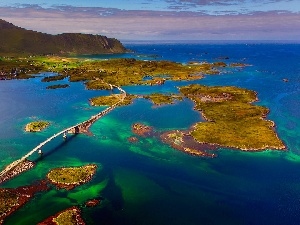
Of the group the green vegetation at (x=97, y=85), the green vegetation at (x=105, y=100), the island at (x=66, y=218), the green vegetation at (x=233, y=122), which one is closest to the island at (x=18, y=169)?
the island at (x=66, y=218)

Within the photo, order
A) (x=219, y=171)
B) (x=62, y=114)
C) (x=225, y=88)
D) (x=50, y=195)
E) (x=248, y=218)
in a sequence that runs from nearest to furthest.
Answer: (x=248, y=218) < (x=50, y=195) < (x=219, y=171) < (x=62, y=114) < (x=225, y=88)

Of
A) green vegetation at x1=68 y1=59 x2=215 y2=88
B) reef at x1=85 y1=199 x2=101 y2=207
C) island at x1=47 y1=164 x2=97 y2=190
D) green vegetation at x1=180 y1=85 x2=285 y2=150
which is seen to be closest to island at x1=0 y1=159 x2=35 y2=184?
island at x1=47 y1=164 x2=97 y2=190

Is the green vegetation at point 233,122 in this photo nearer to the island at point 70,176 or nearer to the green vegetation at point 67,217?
the island at point 70,176

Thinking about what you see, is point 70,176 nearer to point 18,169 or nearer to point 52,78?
point 18,169

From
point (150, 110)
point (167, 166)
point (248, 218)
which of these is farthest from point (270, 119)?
point (248, 218)

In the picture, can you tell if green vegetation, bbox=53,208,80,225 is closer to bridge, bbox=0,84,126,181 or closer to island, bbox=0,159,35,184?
island, bbox=0,159,35,184

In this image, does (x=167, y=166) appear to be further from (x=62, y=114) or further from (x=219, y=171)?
(x=62, y=114)
